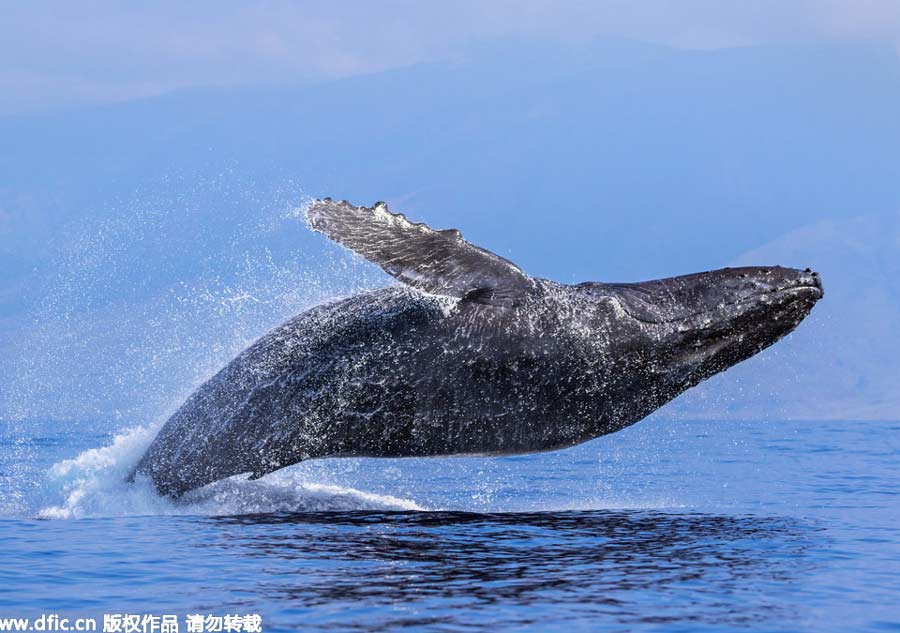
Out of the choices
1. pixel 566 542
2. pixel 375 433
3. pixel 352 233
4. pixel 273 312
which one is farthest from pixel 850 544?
pixel 273 312

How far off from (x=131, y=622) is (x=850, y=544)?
7414 millimetres

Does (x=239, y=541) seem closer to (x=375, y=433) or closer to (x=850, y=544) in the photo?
(x=375, y=433)

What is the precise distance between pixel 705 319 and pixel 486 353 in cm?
240

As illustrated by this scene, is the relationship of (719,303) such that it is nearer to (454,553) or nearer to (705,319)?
(705,319)

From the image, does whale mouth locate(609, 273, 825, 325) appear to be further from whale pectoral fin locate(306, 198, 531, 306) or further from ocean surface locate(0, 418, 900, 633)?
ocean surface locate(0, 418, 900, 633)

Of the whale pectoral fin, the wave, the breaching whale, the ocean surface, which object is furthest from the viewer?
the wave

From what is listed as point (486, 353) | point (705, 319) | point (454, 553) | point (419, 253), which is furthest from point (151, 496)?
point (705, 319)

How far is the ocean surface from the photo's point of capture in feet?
28.5

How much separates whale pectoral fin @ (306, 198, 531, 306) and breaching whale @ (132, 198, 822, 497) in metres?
0.02

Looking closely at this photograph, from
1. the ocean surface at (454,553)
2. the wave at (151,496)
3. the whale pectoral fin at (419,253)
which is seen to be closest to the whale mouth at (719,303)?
the whale pectoral fin at (419,253)

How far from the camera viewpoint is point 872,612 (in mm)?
9188

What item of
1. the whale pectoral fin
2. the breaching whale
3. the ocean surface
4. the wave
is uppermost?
the whale pectoral fin

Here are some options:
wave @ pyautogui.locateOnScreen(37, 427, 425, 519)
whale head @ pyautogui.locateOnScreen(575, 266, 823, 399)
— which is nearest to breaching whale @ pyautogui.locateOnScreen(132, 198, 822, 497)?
whale head @ pyautogui.locateOnScreen(575, 266, 823, 399)

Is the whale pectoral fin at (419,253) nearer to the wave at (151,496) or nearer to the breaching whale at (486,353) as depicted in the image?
the breaching whale at (486,353)
